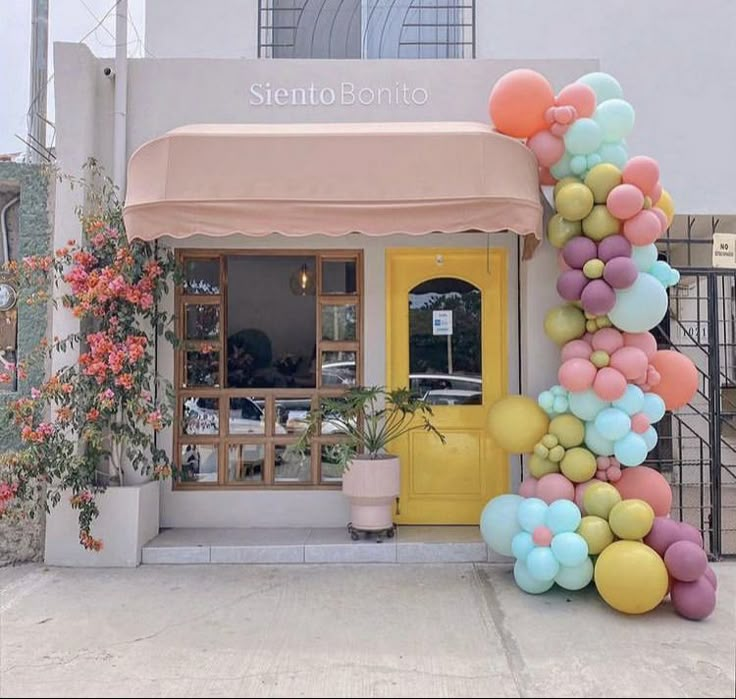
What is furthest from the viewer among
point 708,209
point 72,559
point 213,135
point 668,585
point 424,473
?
point 708,209

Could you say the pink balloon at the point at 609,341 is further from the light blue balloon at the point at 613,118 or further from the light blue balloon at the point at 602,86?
the light blue balloon at the point at 602,86

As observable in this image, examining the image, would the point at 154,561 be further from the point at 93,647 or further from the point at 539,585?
the point at 539,585

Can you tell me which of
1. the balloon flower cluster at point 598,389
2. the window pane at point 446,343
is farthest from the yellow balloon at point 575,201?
the window pane at point 446,343

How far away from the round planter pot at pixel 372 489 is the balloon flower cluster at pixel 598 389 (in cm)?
95

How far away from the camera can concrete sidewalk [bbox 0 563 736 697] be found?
12.4 ft

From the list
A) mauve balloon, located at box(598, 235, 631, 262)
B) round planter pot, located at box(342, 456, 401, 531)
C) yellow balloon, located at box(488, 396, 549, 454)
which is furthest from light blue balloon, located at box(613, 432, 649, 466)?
round planter pot, located at box(342, 456, 401, 531)

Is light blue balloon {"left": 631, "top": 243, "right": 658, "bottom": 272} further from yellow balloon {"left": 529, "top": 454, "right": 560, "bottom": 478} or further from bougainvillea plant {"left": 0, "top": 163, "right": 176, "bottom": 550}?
bougainvillea plant {"left": 0, "top": 163, "right": 176, "bottom": 550}

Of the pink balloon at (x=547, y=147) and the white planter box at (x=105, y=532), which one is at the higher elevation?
the pink balloon at (x=547, y=147)

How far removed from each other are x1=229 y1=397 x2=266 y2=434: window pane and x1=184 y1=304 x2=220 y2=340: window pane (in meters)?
0.73

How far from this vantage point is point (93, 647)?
426 cm

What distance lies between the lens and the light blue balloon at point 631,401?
194 inches

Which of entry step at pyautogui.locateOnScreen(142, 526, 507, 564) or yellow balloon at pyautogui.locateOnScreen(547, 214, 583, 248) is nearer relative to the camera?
yellow balloon at pyautogui.locateOnScreen(547, 214, 583, 248)

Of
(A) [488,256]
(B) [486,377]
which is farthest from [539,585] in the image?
(A) [488,256]

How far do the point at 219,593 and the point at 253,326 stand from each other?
2677 mm
